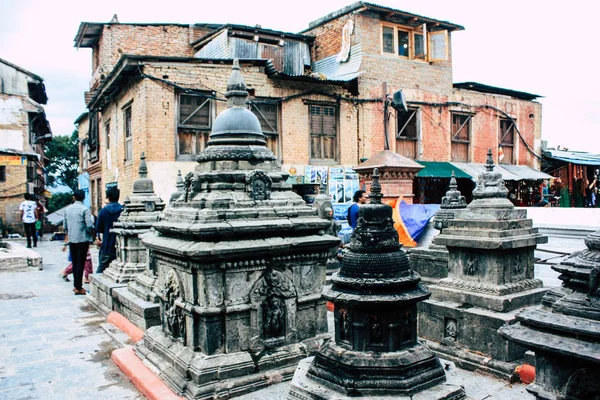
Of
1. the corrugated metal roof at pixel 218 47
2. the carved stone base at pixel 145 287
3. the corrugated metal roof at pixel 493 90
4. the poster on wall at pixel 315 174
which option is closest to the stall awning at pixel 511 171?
the corrugated metal roof at pixel 493 90

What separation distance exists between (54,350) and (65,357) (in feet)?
1.31

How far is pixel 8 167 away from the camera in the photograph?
25219mm

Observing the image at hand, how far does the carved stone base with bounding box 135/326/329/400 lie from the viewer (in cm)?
461

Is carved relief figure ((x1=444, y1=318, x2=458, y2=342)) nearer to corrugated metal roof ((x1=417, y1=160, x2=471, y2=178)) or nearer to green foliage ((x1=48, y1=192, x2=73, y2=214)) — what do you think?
corrugated metal roof ((x1=417, y1=160, x2=471, y2=178))

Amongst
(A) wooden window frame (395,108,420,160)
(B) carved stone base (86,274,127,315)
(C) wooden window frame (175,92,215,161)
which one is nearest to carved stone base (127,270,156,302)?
(B) carved stone base (86,274,127,315)

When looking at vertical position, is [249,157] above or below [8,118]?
below

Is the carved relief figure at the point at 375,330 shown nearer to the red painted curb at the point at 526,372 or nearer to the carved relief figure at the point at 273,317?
the carved relief figure at the point at 273,317

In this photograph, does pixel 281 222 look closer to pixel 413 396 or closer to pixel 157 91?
pixel 413 396

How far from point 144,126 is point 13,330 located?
7.72 metres

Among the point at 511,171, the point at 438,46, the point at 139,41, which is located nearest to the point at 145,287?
the point at 139,41

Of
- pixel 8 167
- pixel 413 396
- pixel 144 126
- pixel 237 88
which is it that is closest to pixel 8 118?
pixel 8 167

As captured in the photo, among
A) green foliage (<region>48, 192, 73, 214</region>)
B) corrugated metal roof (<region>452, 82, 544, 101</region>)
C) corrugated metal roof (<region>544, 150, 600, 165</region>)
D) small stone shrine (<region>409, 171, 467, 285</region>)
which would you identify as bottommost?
small stone shrine (<region>409, 171, 467, 285</region>)

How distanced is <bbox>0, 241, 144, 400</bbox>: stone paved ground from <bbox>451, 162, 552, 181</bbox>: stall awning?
14901mm

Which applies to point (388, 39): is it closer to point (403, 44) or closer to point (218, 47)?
point (403, 44)
